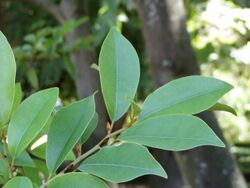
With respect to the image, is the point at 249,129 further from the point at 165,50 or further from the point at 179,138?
the point at 179,138

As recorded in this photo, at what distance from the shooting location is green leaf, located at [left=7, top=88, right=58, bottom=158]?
0.51 meters

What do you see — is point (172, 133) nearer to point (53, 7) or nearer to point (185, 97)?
point (185, 97)

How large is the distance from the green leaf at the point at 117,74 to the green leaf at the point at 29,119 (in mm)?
64

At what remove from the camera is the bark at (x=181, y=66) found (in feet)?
4.59

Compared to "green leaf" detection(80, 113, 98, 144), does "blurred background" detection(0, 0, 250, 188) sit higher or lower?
lower

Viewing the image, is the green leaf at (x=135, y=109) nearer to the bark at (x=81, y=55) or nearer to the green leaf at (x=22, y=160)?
the green leaf at (x=22, y=160)

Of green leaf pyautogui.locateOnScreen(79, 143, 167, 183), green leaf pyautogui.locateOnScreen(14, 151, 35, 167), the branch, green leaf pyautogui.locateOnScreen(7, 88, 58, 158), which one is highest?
green leaf pyautogui.locateOnScreen(7, 88, 58, 158)

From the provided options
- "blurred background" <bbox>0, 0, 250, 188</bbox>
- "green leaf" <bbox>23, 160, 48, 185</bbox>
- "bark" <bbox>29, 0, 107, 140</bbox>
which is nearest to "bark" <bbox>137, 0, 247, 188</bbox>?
"blurred background" <bbox>0, 0, 250, 188</bbox>

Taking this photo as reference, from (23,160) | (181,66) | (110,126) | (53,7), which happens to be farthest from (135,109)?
(53,7)

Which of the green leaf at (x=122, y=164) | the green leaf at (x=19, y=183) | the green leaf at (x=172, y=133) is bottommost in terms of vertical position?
the green leaf at (x=122, y=164)

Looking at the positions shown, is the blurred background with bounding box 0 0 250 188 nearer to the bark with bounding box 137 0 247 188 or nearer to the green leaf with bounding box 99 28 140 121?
the bark with bounding box 137 0 247 188

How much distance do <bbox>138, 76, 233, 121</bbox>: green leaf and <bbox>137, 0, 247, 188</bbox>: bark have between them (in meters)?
0.86

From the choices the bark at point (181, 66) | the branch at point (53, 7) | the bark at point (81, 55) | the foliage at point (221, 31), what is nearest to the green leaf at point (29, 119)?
the foliage at point (221, 31)

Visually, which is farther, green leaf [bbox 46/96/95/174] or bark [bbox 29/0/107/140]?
bark [bbox 29/0/107/140]
